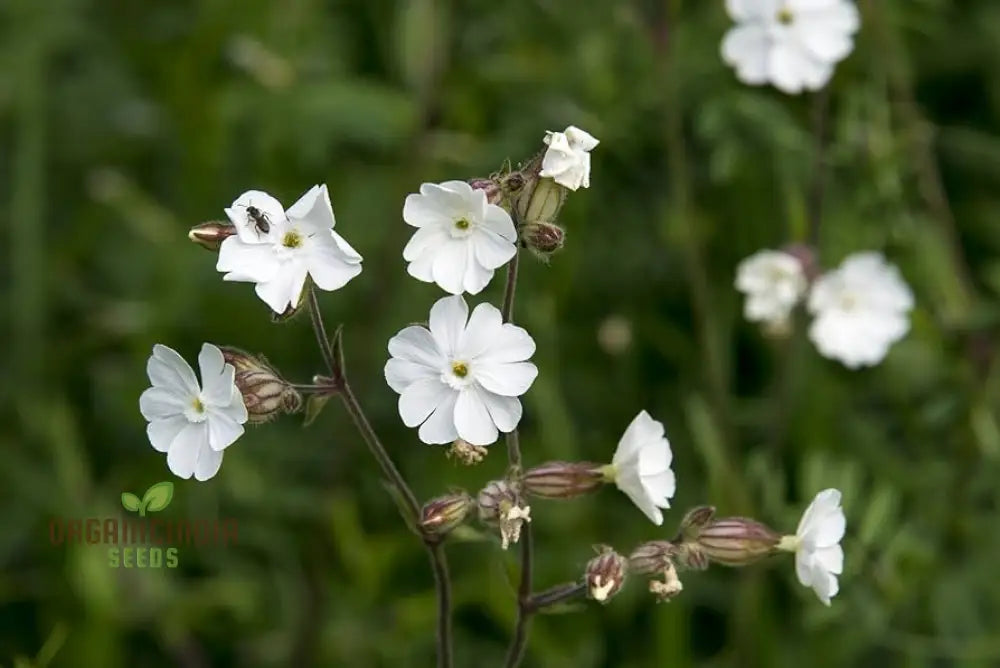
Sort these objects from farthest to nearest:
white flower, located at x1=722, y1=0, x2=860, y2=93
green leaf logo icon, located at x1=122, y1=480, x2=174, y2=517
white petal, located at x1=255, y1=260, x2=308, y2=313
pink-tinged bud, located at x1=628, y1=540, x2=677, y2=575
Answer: white flower, located at x1=722, y1=0, x2=860, y2=93 → green leaf logo icon, located at x1=122, y1=480, x2=174, y2=517 → pink-tinged bud, located at x1=628, y1=540, x2=677, y2=575 → white petal, located at x1=255, y1=260, x2=308, y2=313

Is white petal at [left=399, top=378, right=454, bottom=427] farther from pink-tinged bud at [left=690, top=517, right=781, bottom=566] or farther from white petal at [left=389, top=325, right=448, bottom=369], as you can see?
pink-tinged bud at [left=690, top=517, right=781, bottom=566]

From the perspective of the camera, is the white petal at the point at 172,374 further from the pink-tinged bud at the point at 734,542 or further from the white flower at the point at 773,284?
the white flower at the point at 773,284

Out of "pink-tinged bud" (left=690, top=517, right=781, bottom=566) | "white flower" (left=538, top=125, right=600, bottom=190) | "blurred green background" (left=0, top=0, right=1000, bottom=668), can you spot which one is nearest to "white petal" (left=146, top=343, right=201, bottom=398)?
"white flower" (left=538, top=125, right=600, bottom=190)

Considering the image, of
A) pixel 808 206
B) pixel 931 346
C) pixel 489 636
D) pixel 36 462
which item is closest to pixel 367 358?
pixel 489 636

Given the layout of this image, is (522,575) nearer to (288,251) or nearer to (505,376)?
(505,376)

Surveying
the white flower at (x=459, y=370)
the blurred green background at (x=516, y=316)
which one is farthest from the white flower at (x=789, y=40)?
the white flower at (x=459, y=370)
